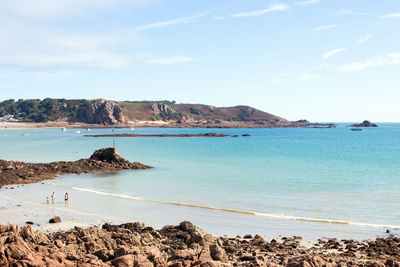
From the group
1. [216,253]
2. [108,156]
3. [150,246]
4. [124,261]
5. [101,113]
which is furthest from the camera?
[101,113]

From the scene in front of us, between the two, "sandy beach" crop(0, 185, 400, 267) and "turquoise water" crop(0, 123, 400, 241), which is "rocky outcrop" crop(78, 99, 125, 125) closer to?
"turquoise water" crop(0, 123, 400, 241)

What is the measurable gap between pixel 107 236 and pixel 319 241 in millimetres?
8340

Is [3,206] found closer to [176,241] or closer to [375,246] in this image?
[176,241]

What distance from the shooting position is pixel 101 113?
188m

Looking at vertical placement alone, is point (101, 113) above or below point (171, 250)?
above

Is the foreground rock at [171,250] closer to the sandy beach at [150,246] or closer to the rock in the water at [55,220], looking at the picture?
the sandy beach at [150,246]

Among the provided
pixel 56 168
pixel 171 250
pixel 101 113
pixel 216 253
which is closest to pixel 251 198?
pixel 171 250

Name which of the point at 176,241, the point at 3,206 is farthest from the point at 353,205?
the point at 3,206

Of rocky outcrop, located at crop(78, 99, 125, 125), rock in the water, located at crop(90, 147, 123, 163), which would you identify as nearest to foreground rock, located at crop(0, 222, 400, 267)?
rock in the water, located at crop(90, 147, 123, 163)

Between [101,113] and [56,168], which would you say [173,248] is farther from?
[101,113]

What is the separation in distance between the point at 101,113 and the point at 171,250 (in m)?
183

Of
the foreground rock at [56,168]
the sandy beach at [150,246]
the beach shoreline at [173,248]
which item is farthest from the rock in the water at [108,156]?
the beach shoreline at [173,248]

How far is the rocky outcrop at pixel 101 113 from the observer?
18625 cm

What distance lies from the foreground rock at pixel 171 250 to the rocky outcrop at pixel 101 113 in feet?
581
